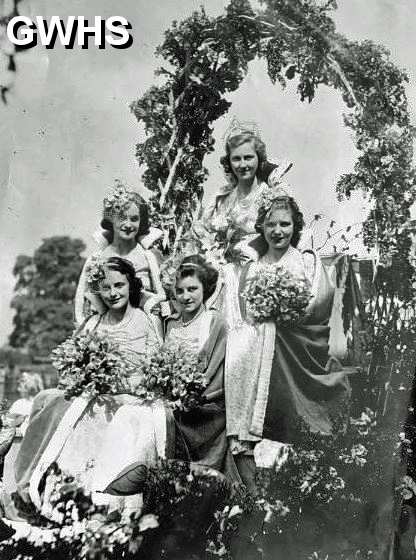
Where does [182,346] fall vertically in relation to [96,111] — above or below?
below

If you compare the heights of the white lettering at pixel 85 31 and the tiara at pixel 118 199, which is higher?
the white lettering at pixel 85 31

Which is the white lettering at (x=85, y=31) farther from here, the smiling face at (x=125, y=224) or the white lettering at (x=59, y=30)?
the smiling face at (x=125, y=224)

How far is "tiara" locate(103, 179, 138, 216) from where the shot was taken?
4.57 metres

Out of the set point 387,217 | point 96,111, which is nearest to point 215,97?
point 96,111

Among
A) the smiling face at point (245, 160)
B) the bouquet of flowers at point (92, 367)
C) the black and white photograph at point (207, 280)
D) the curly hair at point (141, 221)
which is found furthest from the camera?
the curly hair at point (141, 221)

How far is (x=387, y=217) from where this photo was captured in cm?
449

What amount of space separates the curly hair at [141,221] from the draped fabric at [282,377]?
0.66m

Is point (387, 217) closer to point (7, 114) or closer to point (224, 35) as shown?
point (224, 35)

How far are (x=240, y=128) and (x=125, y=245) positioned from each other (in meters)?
0.84

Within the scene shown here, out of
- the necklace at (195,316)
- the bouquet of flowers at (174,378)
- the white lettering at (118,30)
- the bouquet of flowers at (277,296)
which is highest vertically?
the white lettering at (118,30)

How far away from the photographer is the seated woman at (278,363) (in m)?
4.26

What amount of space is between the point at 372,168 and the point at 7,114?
1.89 metres

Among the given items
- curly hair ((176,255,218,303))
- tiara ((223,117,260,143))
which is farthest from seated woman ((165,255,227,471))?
tiara ((223,117,260,143))

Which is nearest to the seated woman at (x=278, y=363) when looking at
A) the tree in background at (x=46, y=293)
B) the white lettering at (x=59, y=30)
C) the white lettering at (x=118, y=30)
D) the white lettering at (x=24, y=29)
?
the tree in background at (x=46, y=293)
